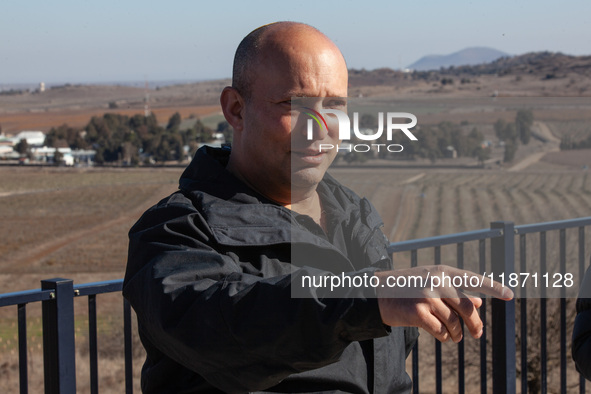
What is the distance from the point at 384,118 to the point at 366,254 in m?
0.34

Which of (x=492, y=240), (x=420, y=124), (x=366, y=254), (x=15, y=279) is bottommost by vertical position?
(x=15, y=279)

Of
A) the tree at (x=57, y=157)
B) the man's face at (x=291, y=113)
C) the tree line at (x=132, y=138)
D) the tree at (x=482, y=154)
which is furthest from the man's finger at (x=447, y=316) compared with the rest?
the tree at (x=57, y=157)

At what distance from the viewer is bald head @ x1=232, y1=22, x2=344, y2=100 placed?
4.51 feet

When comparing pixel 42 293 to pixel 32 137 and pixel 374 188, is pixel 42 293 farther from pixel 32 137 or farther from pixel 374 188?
pixel 32 137

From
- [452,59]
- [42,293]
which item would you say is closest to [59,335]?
[42,293]

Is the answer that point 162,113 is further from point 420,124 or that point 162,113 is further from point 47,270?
Answer: point 420,124

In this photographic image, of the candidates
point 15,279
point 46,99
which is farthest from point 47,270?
point 46,99

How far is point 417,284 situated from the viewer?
922mm

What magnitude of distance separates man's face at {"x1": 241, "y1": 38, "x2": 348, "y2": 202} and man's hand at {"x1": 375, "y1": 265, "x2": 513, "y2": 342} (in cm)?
49

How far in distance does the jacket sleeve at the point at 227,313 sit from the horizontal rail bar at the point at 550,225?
2.46 meters

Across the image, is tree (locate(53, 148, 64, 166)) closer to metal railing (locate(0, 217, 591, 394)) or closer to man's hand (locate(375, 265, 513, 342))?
metal railing (locate(0, 217, 591, 394))

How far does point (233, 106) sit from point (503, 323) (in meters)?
2.25

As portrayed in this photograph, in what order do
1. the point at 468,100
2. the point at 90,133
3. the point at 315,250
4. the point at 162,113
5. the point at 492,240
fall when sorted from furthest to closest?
the point at 162,113 → the point at 90,133 → the point at 492,240 → the point at 468,100 → the point at 315,250

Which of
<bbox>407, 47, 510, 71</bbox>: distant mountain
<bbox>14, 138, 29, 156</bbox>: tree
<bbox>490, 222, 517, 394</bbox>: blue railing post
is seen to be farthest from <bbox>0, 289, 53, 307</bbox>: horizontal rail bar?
<bbox>14, 138, 29, 156</bbox>: tree
